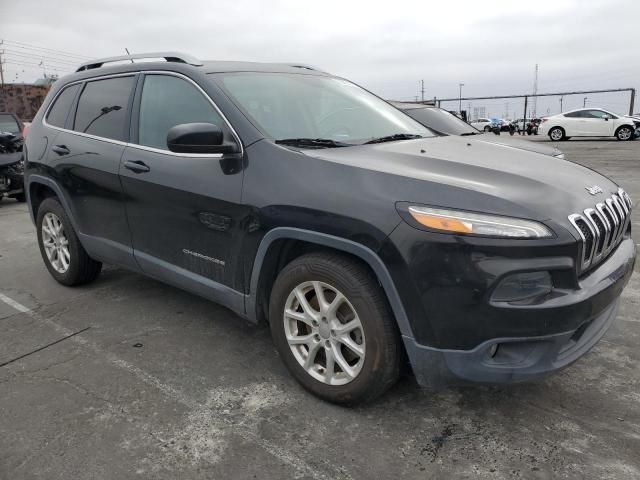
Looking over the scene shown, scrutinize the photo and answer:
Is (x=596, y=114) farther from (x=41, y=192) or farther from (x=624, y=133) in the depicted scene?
(x=41, y=192)

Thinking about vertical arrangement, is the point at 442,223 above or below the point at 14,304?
above

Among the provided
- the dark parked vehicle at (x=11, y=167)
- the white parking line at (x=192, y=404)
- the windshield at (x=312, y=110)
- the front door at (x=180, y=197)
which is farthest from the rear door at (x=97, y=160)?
the dark parked vehicle at (x=11, y=167)

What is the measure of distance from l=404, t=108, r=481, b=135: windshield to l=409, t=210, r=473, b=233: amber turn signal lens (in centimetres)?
619

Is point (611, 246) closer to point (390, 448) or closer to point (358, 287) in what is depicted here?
point (358, 287)

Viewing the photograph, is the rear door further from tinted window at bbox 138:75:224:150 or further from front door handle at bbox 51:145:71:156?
tinted window at bbox 138:75:224:150

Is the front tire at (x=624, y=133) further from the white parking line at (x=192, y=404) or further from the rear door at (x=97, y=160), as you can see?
the white parking line at (x=192, y=404)

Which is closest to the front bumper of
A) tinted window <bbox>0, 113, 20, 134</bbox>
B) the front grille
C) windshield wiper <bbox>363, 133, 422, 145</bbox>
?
the front grille

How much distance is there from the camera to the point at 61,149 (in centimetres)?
411

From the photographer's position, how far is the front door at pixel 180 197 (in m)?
2.88

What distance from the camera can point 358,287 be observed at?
2352 millimetres

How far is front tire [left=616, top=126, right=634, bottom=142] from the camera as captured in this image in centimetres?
2116

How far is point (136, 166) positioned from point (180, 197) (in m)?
0.52

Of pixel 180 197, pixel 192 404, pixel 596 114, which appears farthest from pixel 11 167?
pixel 596 114

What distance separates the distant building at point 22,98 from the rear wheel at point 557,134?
3017cm
